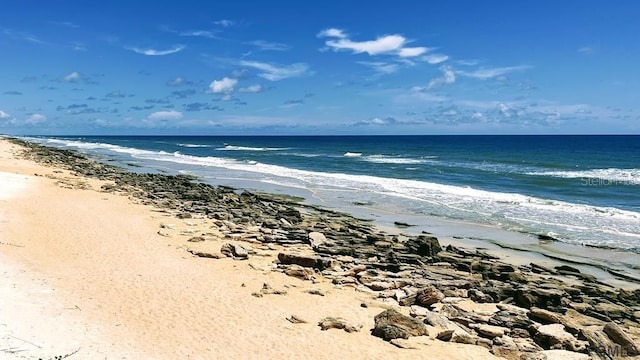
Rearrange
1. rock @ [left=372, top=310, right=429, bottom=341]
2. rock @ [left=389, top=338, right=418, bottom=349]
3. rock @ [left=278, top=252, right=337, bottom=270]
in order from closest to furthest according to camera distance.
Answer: rock @ [left=389, top=338, right=418, bottom=349] < rock @ [left=372, top=310, right=429, bottom=341] < rock @ [left=278, top=252, right=337, bottom=270]

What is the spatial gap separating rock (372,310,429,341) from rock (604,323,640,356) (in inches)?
122

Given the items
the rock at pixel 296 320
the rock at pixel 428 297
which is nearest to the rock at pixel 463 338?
the rock at pixel 428 297

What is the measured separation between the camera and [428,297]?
35.0 ft

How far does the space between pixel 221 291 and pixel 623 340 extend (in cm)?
761

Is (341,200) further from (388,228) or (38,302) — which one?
(38,302)

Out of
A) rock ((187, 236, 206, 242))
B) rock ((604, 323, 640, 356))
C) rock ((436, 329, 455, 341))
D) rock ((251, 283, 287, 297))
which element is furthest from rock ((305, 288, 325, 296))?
rock ((604, 323, 640, 356))

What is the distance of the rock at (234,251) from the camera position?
13641mm

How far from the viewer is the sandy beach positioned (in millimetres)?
7895

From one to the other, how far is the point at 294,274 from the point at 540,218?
13.3m

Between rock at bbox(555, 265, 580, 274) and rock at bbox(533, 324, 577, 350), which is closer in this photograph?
rock at bbox(533, 324, 577, 350)

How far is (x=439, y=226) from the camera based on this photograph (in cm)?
1988

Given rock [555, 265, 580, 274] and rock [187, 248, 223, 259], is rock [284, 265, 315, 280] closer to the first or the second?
rock [187, 248, 223, 259]

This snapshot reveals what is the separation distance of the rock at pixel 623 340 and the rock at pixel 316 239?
815 cm

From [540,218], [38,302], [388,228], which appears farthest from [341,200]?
[38,302]
